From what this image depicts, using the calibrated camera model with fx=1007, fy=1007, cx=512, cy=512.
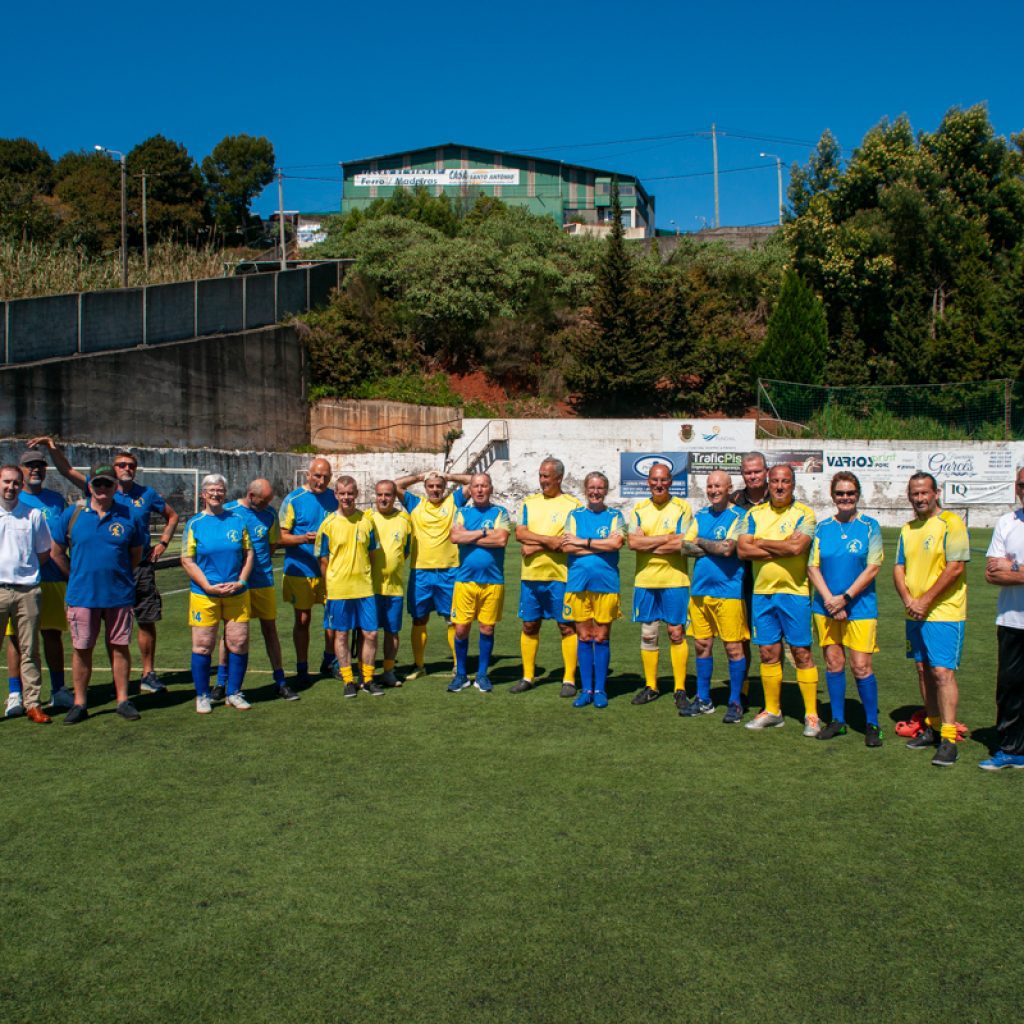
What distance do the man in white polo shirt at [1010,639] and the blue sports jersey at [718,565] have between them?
1.85 meters

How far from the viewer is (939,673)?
6.33 metres

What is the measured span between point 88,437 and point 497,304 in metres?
18.5

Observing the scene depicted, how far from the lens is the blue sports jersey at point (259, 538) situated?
26.6 feet

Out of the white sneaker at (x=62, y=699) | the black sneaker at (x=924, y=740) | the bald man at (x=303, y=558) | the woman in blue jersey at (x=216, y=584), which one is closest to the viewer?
the black sneaker at (x=924, y=740)

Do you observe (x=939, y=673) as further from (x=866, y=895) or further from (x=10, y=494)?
(x=10, y=494)

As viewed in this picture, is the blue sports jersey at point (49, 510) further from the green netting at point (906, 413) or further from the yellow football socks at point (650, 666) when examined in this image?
the green netting at point (906, 413)

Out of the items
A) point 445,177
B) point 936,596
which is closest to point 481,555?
point 936,596

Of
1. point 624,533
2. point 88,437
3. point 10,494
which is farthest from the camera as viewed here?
point 88,437

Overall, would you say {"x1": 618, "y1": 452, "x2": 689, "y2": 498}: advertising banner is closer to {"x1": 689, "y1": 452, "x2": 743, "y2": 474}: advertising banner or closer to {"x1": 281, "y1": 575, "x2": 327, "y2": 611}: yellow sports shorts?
{"x1": 689, "y1": 452, "x2": 743, "y2": 474}: advertising banner

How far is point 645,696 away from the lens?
809 centimetres

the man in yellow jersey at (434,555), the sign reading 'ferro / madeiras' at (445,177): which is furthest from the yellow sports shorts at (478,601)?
the sign reading 'ferro / madeiras' at (445,177)

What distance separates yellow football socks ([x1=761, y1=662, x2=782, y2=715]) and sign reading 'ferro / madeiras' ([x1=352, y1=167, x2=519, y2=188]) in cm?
6022

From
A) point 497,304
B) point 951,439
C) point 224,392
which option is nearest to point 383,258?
point 497,304

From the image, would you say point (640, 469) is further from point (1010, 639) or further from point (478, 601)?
point (1010, 639)
